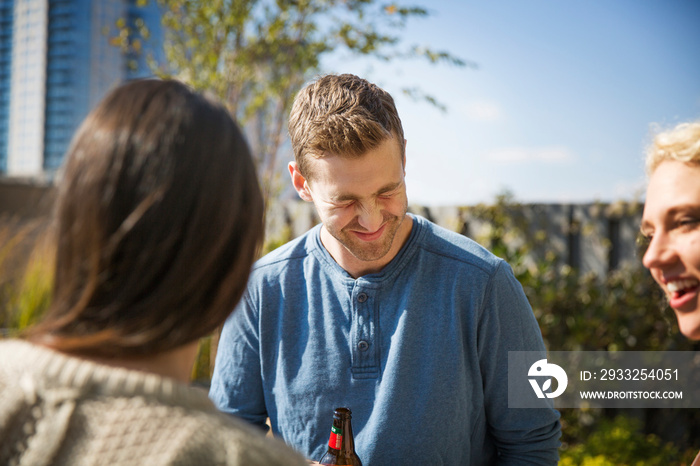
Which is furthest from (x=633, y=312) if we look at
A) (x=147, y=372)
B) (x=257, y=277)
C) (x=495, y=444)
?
(x=147, y=372)

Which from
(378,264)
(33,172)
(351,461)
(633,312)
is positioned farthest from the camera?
(33,172)

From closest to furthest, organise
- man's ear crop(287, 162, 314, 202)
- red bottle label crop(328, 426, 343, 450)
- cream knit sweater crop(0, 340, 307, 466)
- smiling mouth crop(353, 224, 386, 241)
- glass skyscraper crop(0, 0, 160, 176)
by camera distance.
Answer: cream knit sweater crop(0, 340, 307, 466)
red bottle label crop(328, 426, 343, 450)
smiling mouth crop(353, 224, 386, 241)
man's ear crop(287, 162, 314, 202)
glass skyscraper crop(0, 0, 160, 176)

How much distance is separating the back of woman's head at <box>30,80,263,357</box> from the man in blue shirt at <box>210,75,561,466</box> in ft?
2.87

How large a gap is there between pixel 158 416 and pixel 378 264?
1.12 metres

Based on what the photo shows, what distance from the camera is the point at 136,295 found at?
0.86 metres

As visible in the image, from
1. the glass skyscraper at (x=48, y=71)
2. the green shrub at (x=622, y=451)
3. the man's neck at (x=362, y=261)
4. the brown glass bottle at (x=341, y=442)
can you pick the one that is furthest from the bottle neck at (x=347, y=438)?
the glass skyscraper at (x=48, y=71)

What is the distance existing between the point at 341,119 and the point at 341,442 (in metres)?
0.92

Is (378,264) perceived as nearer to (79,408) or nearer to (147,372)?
(147,372)

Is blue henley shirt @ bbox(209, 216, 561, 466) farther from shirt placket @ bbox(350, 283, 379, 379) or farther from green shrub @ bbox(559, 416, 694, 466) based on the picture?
green shrub @ bbox(559, 416, 694, 466)

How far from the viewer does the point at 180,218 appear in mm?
861

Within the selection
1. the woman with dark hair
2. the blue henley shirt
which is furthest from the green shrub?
the woman with dark hair

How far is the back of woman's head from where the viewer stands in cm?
84

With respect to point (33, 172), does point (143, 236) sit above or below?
below

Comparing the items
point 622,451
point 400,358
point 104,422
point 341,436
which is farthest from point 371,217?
point 622,451
